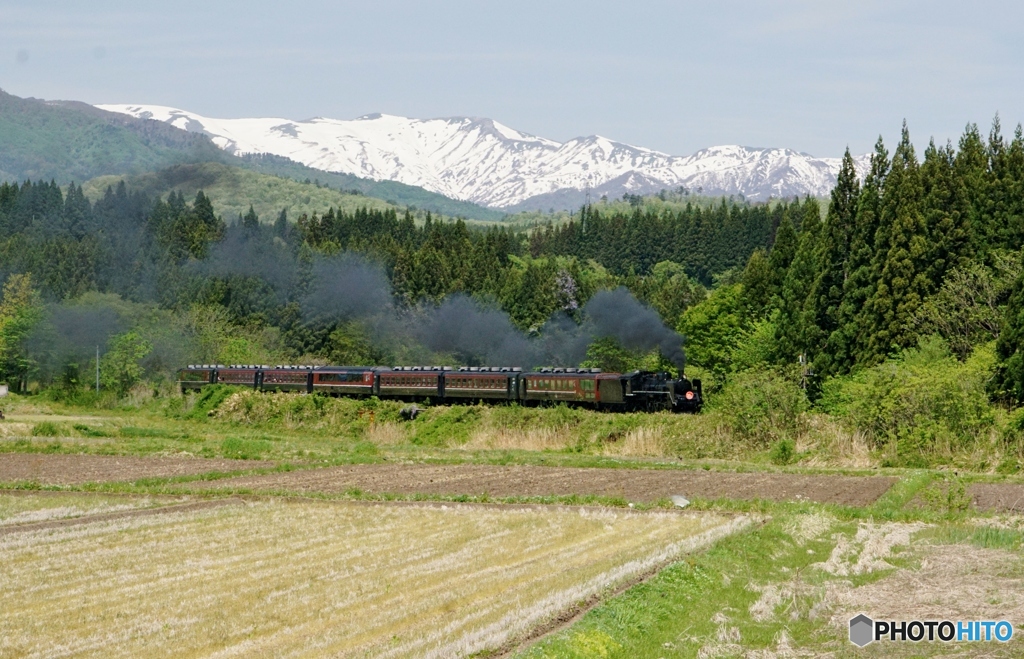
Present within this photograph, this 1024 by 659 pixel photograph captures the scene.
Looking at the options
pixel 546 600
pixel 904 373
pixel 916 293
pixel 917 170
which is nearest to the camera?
pixel 546 600

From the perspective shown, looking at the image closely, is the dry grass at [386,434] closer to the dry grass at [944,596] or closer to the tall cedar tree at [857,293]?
the tall cedar tree at [857,293]

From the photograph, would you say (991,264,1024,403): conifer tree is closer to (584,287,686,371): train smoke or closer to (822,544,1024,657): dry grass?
(584,287,686,371): train smoke

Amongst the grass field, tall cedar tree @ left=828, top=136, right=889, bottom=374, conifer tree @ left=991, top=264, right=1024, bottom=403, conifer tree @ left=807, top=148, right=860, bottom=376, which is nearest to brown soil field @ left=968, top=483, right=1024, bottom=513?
the grass field

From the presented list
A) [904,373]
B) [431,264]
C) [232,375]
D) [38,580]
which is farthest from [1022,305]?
[431,264]

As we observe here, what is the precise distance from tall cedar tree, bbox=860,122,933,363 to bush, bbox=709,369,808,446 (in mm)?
14563

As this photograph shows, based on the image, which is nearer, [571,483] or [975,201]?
[571,483]

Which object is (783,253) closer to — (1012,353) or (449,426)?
(449,426)

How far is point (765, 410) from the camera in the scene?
1950 inches

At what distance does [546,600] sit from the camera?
18.1 metres

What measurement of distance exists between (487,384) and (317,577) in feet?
151

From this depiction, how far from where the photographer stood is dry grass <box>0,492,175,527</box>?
2961 cm

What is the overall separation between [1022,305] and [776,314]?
33.8 meters

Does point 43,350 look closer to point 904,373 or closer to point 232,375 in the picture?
point 232,375

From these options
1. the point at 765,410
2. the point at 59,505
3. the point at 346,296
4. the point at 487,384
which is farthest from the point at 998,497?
the point at 346,296
